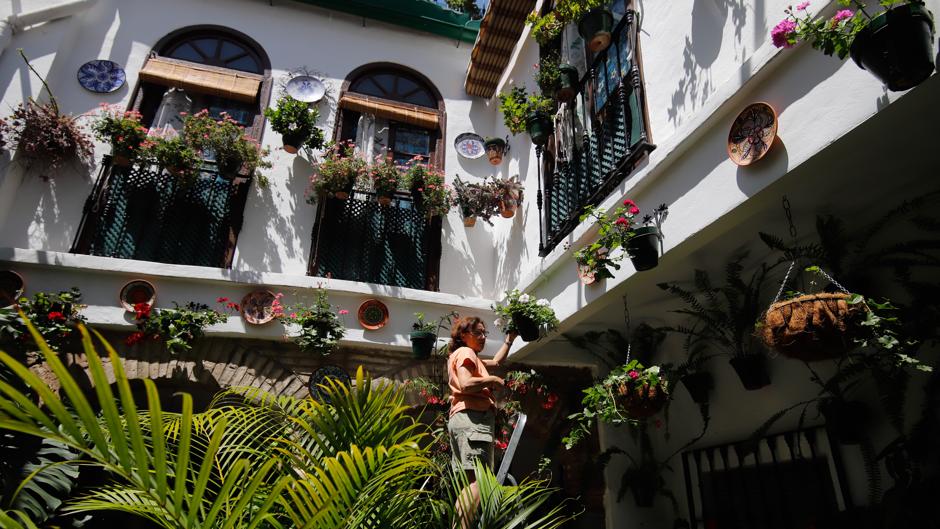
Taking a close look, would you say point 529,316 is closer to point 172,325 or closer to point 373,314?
point 373,314

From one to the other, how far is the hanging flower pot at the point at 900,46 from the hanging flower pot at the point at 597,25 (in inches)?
110

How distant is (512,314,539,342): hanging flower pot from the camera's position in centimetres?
443

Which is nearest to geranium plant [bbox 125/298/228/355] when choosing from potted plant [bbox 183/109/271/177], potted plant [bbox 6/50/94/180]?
potted plant [bbox 183/109/271/177]

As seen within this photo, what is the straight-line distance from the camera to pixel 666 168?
3.39 metres

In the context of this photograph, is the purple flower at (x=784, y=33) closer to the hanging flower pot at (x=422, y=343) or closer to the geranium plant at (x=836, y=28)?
the geranium plant at (x=836, y=28)

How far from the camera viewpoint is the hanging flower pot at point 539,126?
5.23 m

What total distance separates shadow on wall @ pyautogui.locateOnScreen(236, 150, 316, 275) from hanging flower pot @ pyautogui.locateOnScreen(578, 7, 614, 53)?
3.44 metres

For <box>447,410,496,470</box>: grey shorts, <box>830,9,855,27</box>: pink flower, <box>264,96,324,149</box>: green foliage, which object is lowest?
<box>447,410,496,470</box>: grey shorts

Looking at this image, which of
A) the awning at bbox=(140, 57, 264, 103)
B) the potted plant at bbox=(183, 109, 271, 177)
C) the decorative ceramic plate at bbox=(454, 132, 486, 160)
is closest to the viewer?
the potted plant at bbox=(183, 109, 271, 177)

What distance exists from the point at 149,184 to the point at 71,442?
5160 mm

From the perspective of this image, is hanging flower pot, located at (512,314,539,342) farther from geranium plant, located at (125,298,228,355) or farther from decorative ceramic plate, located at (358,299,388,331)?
geranium plant, located at (125,298,228,355)

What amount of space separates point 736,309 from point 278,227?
459 centimetres

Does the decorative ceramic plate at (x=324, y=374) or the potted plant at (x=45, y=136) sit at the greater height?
the potted plant at (x=45, y=136)

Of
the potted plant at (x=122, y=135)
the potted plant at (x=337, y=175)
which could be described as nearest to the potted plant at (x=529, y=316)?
the potted plant at (x=337, y=175)
